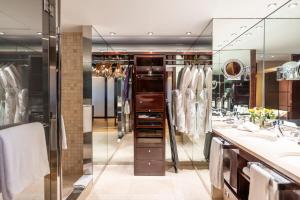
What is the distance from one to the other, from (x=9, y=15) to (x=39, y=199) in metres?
1.32

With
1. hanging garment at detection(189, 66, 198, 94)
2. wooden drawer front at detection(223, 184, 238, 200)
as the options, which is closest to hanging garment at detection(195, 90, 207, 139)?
hanging garment at detection(189, 66, 198, 94)

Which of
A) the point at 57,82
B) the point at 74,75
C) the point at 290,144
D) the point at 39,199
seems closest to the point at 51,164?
the point at 39,199

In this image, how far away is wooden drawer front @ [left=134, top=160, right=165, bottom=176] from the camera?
468 cm

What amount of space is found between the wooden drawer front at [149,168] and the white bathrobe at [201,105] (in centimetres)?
80

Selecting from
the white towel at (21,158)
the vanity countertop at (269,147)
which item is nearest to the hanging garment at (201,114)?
the vanity countertop at (269,147)

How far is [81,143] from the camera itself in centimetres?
446

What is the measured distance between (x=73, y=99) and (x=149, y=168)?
5.56 ft

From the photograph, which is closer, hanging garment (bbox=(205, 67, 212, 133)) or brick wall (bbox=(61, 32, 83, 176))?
hanging garment (bbox=(205, 67, 212, 133))

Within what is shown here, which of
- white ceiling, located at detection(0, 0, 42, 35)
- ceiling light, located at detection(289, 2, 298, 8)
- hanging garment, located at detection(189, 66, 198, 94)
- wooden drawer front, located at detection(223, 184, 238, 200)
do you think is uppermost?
ceiling light, located at detection(289, 2, 298, 8)

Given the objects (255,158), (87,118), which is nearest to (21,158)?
(255,158)

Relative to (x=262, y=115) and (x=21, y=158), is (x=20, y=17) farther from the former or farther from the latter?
(x=262, y=115)

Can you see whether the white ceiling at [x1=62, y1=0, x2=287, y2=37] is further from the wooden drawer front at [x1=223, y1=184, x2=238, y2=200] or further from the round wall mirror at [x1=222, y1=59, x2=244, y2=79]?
the wooden drawer front at [x1=223, y1=184, x2=238, y2=200]

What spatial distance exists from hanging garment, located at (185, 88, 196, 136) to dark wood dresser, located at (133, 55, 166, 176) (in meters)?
0.40

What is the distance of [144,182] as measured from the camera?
4355mm
